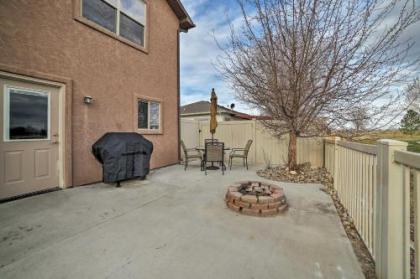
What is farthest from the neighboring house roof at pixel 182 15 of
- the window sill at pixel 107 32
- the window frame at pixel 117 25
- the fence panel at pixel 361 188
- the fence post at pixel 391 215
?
the fence post at pixel 391 215

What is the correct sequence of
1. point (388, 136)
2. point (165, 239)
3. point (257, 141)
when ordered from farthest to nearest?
point (257, 141) → point (388, 136) → point (165, 239)

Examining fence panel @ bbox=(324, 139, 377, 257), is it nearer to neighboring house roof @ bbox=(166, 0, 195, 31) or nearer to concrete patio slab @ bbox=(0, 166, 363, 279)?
concrete patio slab @ bbox=(0, 166, 363, 279)

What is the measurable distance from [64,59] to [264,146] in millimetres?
7200

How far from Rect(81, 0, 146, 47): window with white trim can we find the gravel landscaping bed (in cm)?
572

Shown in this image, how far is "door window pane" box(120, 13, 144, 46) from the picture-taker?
21.7ft

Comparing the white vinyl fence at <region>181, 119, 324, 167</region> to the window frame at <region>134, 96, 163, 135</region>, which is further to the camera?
the white vinyl fence at <region>181, 119, 324, 167</region>

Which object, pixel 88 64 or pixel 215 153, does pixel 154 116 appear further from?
pixel 88 64

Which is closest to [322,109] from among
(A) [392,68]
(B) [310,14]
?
(A) [392,68]

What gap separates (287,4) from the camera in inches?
208

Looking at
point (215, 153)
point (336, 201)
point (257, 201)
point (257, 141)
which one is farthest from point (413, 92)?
point (257, 141)

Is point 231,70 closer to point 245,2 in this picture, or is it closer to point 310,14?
point 245,2

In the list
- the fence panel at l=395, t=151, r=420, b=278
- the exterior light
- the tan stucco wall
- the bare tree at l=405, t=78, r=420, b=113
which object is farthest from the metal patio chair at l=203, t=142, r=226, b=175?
the fence panel at l=395, t=151, r=420, b=278

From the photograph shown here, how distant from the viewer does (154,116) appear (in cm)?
787

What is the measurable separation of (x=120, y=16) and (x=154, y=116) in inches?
121
